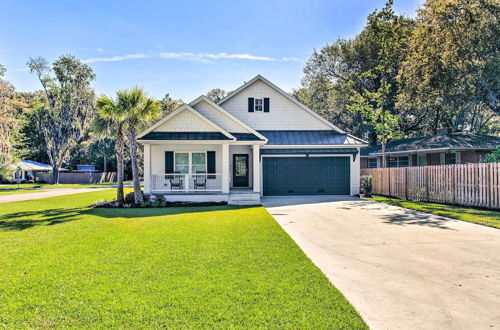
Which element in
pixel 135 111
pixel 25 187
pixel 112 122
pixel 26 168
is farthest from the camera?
pixel 26 168

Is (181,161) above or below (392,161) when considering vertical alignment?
below

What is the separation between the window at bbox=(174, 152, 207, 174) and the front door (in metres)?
2.08

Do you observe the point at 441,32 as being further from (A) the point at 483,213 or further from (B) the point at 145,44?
(B) the point at 145,44

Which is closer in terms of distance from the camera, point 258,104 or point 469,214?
point 469,214

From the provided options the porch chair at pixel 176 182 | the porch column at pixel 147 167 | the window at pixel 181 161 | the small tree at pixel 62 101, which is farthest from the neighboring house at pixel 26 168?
the porch chair at pixel 176 182

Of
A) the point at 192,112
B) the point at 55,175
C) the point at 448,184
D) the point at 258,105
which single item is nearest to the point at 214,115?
the point at 192,112

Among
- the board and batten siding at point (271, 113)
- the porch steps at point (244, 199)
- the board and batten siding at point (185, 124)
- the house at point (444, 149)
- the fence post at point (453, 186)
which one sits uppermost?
the board and batten siding at point (271, 113)

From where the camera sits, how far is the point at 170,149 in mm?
17250

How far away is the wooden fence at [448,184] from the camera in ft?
38.5

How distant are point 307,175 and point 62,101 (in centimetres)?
3183

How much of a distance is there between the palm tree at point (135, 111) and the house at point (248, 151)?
550mm

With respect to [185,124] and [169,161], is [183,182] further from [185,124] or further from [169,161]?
[185,124]

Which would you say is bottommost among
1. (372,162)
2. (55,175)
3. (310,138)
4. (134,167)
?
(55,175)

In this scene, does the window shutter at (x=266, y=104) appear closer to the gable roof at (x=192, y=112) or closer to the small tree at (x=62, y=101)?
the gable roof at (x=192, y=112)
